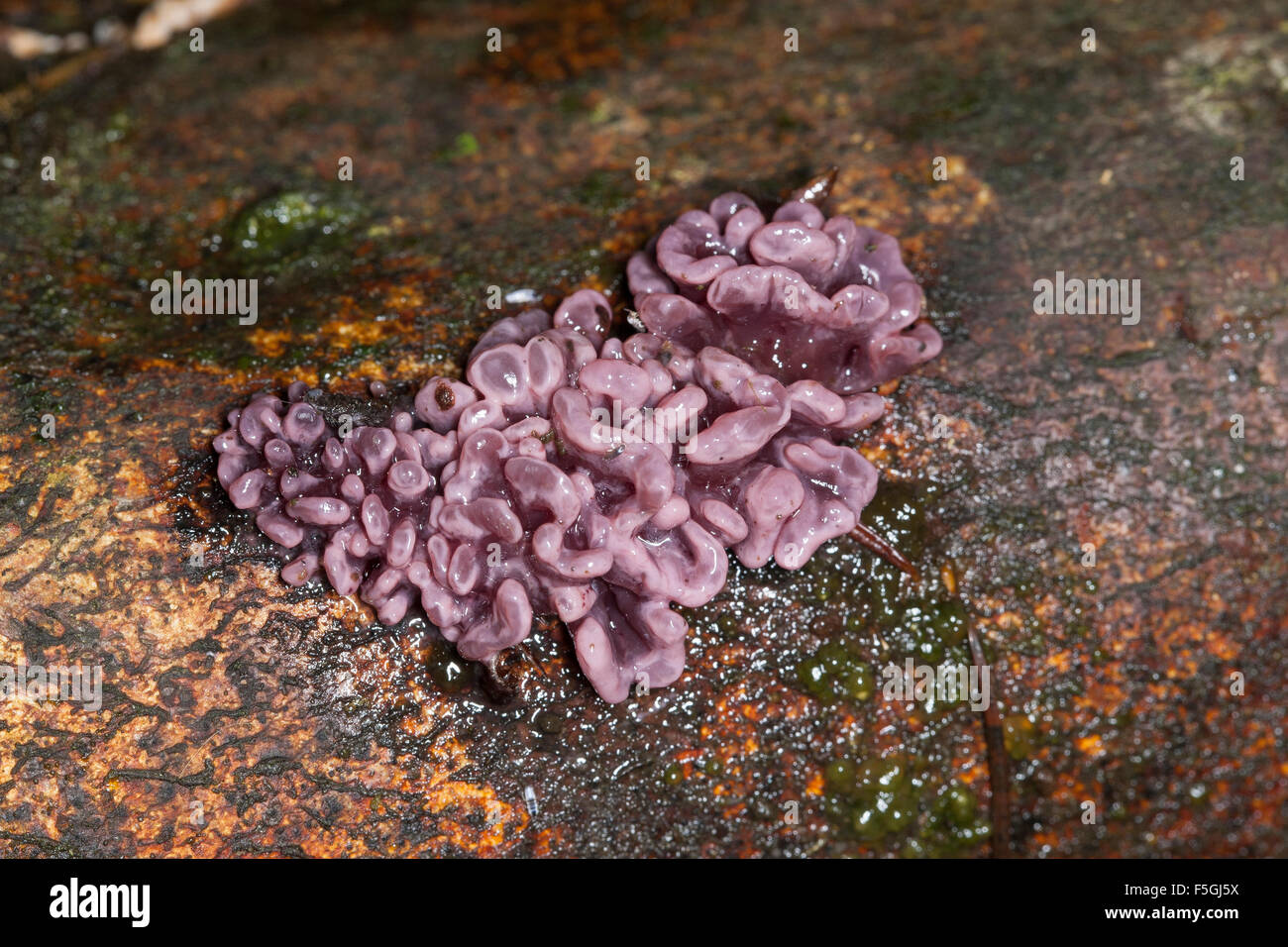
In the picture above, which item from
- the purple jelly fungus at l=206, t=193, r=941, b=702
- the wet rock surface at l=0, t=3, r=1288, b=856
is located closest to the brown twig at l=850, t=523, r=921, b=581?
the wet rock surface at l=0, t=3, r=1288, b=856

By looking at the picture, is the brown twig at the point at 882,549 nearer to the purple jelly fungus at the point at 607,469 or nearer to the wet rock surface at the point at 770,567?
the wet rock surface at the point at 770,567

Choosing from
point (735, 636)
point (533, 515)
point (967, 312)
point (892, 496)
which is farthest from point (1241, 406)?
point (533, 515)

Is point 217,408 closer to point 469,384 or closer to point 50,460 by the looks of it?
point 50,460

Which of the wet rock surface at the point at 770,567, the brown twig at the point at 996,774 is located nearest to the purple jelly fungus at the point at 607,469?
the wet rock surface at the point at 770,567

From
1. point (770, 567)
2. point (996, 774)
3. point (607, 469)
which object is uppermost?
point (607, 469)

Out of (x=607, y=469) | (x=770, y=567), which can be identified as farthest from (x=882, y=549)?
(x=607, y=469)

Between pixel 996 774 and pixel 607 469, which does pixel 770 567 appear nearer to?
pixel 607 469
